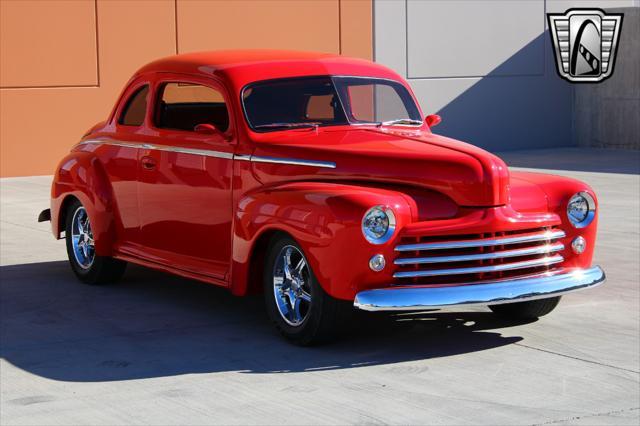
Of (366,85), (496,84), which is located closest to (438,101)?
(496,84)

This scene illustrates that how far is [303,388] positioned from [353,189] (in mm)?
1265

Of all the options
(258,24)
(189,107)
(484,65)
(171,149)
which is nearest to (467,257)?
(171,149)

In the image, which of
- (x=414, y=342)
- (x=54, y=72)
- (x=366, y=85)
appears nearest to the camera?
(x=414, y=342)

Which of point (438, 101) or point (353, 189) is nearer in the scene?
point (353, 189)

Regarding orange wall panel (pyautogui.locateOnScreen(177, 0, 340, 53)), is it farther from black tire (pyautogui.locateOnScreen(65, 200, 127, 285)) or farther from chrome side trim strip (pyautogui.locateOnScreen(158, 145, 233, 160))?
chrome side trim strip (pyautogui.locateOnScreen(158, 145, 233, 160))

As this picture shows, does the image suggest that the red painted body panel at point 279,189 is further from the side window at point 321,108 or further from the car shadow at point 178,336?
the car shadow at point 178,336

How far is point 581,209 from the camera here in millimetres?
7691

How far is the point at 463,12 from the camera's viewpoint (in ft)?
76.9

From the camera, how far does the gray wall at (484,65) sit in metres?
22.9

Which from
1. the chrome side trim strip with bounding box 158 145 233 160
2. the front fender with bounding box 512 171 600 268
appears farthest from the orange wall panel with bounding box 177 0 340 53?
the front fender with bounding box 512 171 600 268

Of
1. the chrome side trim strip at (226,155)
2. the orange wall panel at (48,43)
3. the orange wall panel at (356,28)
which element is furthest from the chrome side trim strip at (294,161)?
the orange wall panel at (356,28)

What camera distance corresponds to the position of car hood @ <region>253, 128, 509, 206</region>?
7.16 m

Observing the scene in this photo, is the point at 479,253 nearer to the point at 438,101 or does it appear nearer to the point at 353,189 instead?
the point at 353,189

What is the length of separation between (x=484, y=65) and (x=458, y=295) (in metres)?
17.5
